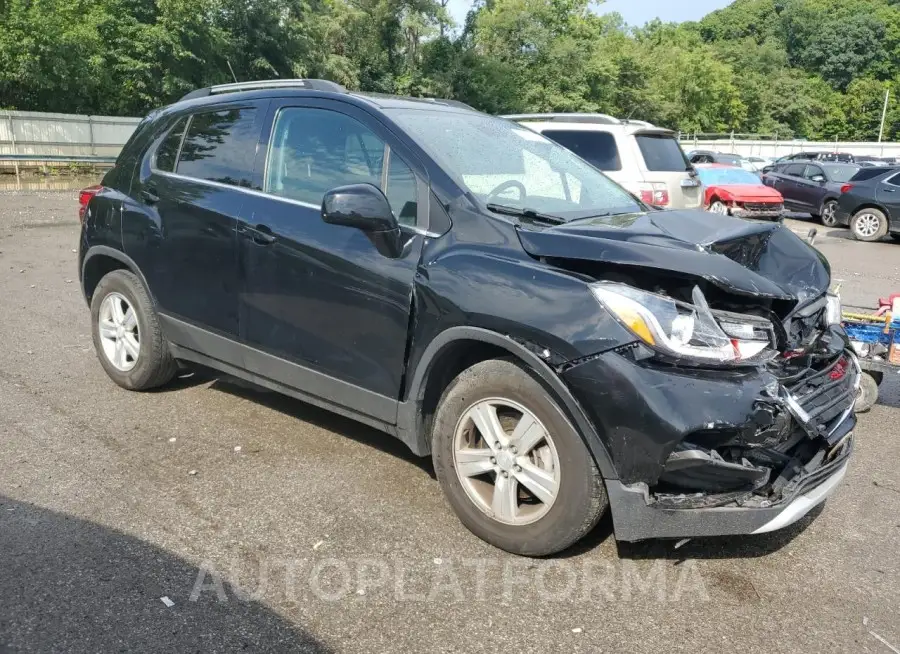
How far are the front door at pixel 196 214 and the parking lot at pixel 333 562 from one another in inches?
29.9

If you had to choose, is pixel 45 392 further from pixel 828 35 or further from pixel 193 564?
pixel 828 35

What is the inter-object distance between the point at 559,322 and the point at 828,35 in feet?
387

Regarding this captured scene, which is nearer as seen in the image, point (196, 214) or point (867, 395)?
point (196, 214)

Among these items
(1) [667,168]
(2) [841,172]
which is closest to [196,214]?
(1) [667,168]

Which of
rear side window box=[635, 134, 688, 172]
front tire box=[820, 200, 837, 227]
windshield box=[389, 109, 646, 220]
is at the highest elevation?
windshield box=[389, 109, 646, 220]

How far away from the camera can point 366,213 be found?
3406 millimetres

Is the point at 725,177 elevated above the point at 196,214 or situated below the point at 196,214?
below

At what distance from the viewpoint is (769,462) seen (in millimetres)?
2959

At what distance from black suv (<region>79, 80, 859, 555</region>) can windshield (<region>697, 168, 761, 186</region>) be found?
1450 centimetres

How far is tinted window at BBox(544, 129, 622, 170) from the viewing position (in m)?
10.0

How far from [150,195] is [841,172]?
60.9ft

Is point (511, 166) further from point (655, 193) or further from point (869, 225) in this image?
point (869, 225)

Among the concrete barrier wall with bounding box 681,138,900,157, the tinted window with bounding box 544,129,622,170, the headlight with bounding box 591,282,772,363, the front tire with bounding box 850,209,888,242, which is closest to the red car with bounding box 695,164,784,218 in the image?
the front tire with bounding box 850,209,888,242

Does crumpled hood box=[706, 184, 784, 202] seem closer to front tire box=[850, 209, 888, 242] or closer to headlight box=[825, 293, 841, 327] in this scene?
front tire box=[850, 209, 888, 242]
